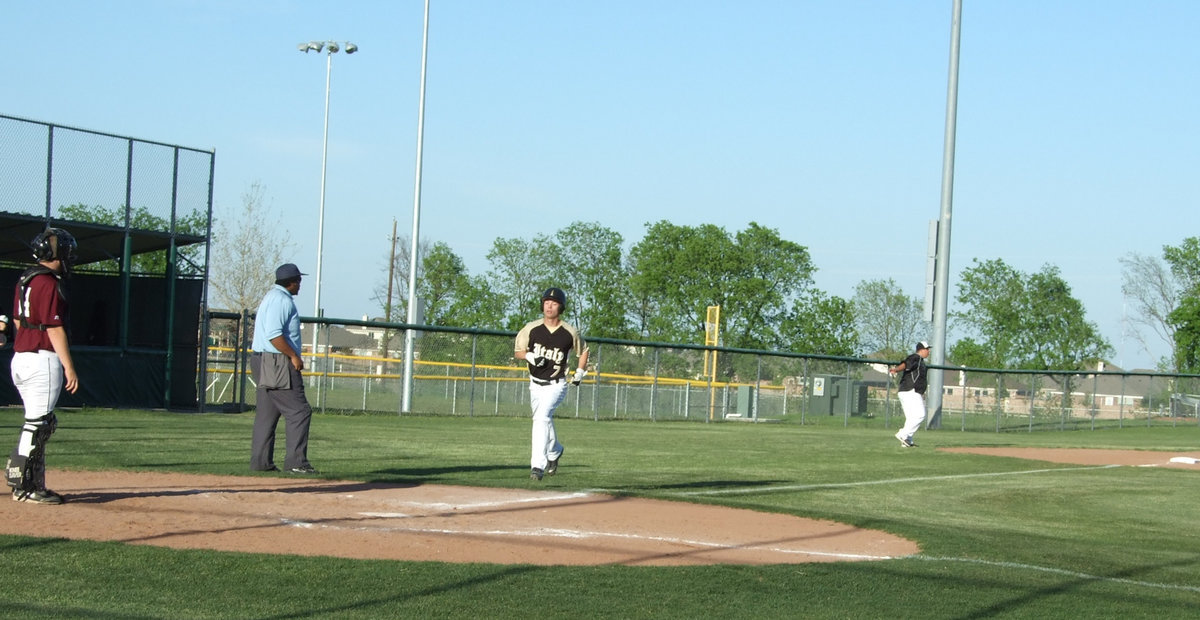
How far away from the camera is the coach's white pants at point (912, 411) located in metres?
20.2

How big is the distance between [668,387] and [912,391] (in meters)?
11.1

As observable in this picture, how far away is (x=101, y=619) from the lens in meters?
4.96

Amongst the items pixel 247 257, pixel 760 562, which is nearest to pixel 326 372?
pixel 760 562

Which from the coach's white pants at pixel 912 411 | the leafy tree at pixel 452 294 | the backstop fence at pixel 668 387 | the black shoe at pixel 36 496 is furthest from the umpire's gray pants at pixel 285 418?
the leafy tree at pixel 452 294

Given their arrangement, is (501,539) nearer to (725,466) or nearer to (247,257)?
(725,466)

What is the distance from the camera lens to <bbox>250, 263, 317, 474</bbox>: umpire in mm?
10641

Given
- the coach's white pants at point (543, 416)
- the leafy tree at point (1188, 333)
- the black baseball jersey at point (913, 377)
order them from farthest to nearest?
1. the leafy tree at point (1188, 333)
2. the black baseball jersey at point (913, 377)
3. the coach's white pants at point (543, 416)

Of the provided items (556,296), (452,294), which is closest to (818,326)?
(452,294)

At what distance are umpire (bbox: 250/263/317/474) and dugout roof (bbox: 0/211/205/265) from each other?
1085cm

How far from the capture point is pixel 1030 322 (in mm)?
78438

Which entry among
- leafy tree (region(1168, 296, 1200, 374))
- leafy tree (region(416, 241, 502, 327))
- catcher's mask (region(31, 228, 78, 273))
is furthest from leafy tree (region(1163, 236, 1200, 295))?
catcher's mask (region(31, 228, 78, 273))

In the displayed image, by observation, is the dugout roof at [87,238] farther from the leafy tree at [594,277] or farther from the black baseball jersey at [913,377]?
the leafy tree at [594,277]

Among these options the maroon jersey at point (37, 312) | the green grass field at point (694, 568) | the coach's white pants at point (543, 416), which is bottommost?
the green grass field at point (694, 568)

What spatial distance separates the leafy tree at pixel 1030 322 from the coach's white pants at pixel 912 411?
6141 cm
